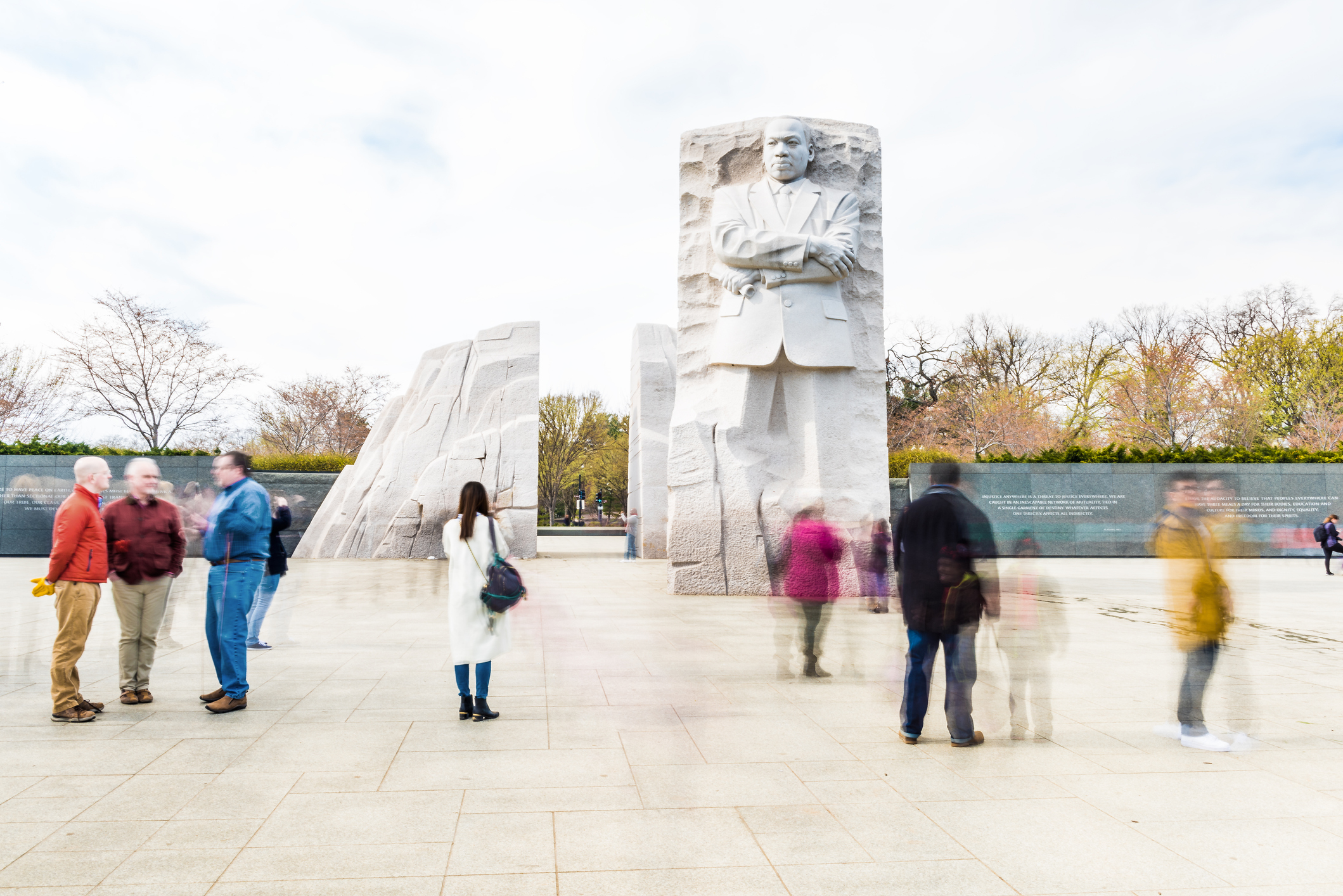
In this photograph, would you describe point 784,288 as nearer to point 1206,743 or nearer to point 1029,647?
point 1029,647

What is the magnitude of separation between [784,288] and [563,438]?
30771 millimetres

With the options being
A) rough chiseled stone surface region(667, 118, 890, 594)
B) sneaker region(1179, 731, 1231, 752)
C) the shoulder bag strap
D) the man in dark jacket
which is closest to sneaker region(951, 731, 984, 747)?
the man in dark jacket

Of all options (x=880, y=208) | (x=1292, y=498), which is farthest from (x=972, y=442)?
(x=880, y=208)

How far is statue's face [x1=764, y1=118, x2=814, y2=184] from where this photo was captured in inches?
417

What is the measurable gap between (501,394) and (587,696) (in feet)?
43.1

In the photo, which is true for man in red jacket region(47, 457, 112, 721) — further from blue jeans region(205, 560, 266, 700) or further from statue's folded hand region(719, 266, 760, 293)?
statue's folded hand region(719, 266, 760, 293)

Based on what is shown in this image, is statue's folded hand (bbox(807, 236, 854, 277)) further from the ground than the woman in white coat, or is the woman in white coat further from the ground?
statue's folded hand (bbox(807, 236, 854, 277))

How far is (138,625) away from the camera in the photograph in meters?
5.22

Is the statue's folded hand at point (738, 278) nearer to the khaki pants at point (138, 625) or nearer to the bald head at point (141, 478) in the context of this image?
the bald head at point (141, 478)

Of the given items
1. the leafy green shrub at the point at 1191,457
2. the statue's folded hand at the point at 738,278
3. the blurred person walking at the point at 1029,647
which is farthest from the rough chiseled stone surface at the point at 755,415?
the leafy green shrub at the point at 1191,457

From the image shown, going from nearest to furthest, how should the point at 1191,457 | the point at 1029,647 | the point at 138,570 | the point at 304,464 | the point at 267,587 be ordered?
the point at 138,570
the point at 1029,647
the point at 267,587
the point at 1191,457
the point at 304,464

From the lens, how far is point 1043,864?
2918mm

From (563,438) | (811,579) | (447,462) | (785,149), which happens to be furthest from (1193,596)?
(563,438)

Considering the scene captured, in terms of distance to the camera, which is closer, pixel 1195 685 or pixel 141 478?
pixel 1195 685
